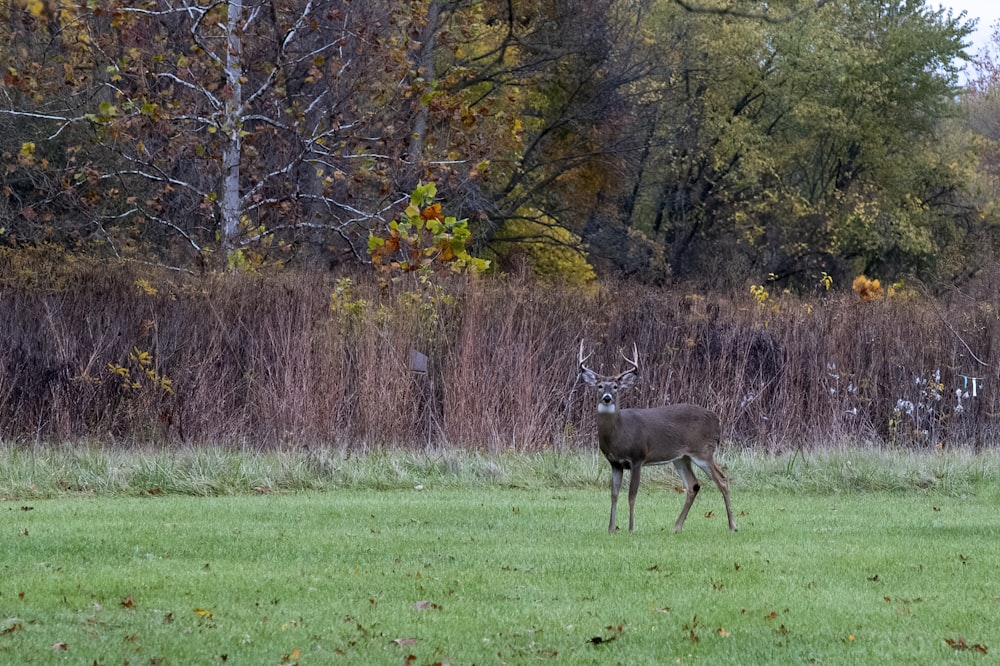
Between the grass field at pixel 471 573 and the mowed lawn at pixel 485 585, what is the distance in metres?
0.02

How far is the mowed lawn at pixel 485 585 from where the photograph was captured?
6871mm

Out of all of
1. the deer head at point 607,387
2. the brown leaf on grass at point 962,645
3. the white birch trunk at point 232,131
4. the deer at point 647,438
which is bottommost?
the brown leaf on grass at point 962,645

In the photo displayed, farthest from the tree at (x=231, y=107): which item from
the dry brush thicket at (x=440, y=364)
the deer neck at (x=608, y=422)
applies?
the deer neck at (x=608, y=422)

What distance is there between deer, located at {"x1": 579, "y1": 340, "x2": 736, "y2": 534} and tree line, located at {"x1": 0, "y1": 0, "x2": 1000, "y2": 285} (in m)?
3.03

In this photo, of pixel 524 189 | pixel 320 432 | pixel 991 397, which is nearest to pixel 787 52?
pixel 524 189

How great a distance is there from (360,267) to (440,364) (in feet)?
27.9

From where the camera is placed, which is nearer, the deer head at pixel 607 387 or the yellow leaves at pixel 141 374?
the deer head at pixel 607 387

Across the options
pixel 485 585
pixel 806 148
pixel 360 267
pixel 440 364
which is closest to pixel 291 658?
pixel 485 585

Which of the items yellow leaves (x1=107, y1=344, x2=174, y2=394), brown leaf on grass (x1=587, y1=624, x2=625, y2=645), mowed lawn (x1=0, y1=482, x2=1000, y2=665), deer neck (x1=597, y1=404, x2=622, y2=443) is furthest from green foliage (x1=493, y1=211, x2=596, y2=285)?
brown leaf on grass (x1=587, y1=624, x2=625, y2=645)

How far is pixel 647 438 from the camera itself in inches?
449

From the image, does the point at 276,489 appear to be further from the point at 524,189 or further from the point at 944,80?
the point at 944,80

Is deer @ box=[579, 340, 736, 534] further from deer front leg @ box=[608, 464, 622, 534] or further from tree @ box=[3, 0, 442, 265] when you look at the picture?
tree @ box=[3, 0, 442, 265]

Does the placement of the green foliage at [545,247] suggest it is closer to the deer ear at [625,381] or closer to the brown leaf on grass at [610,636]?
the deer ear at [625,381]

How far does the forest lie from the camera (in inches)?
721
